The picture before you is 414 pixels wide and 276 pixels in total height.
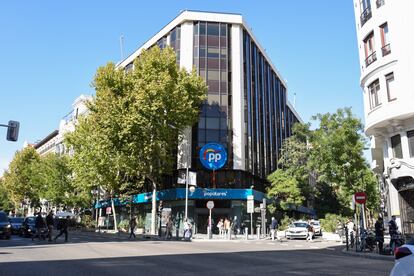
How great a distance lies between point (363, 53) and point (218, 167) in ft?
63.1

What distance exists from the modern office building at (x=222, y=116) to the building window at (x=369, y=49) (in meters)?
18.8

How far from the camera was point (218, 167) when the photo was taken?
132 ft

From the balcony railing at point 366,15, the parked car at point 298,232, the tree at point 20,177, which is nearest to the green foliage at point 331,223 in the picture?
the parked car at point 298,232

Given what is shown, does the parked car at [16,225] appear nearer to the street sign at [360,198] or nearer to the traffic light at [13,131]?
the traffic light at [13,131]

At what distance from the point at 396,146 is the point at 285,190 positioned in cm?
2134

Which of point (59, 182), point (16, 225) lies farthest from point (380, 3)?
point (59, 182)

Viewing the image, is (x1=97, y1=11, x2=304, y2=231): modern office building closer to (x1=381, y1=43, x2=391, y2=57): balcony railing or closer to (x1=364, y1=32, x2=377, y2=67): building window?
(x1=364, y1=32, x2=377, y2=67): building window

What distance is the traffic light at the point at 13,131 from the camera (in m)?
18.0

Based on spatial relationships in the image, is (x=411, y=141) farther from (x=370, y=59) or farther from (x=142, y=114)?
(x=142, y=114)

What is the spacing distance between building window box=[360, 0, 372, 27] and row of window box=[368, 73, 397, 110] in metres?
4.37

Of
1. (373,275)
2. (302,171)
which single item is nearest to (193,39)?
(302,171)

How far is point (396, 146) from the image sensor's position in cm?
2328

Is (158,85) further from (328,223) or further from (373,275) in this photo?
(373,275)

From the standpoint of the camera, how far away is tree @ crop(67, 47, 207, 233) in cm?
3481
